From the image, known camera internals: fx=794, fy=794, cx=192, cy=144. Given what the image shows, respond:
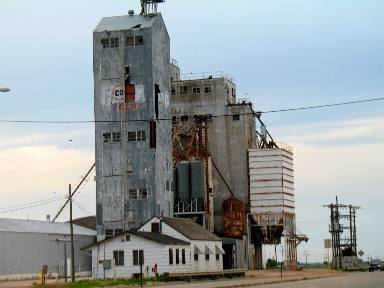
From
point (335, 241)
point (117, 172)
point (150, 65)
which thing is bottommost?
point (335, 241)

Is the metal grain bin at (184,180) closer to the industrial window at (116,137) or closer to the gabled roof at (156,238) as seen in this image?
the industrial window at (116,137)

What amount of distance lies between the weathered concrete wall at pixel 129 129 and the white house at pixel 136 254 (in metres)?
15.0

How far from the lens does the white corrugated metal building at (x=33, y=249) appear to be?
234 feet

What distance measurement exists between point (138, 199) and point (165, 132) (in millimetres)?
8392

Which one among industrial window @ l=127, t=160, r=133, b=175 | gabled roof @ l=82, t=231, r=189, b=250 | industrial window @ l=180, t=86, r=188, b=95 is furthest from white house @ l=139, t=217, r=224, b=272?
industrial window @ l=180, t=86, r=188, b=95

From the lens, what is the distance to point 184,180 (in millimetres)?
96625

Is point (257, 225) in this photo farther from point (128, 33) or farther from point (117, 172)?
point (128, 33)

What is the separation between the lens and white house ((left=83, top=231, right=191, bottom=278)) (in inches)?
2689

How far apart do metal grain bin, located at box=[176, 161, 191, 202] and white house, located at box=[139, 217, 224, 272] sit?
1504cm

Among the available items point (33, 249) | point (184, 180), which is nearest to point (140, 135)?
point (184, 180)

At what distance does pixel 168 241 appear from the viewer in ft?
228

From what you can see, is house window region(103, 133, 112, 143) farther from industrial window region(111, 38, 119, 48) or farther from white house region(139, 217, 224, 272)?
white house region(139, 217, 224, 272)

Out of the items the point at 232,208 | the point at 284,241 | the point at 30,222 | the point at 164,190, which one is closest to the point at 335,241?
the point at 284,241

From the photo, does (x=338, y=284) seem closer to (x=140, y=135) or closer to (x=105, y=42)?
(x=140, y=135)
